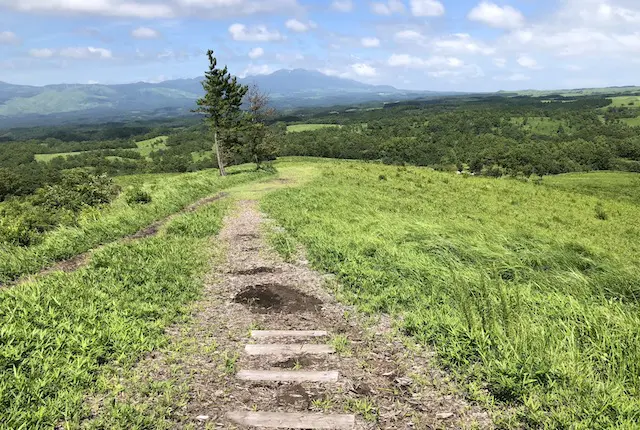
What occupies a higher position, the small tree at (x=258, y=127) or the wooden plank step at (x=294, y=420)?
the small tree at (x=258, y=127)

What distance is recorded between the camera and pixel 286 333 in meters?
7.14

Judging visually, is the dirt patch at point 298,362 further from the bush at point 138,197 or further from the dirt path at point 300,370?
the bush at point 138,197

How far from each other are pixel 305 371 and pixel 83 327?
13.6 ft

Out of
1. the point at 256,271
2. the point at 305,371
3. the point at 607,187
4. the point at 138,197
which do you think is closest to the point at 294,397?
the point at 305,371

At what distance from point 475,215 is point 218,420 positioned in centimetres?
1899

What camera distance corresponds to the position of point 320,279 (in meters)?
9.88

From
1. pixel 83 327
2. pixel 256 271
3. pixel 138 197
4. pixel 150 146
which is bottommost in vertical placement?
pixel 256 271

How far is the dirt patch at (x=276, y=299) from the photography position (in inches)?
327

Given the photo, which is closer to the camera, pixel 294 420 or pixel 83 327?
pixel 294 420

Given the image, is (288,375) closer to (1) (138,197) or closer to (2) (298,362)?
(2) (298,362)

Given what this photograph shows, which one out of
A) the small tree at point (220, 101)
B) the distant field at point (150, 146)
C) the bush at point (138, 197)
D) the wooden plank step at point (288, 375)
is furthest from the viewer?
the distant field at point (150, 146)

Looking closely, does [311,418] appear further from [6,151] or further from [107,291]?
[6,151]

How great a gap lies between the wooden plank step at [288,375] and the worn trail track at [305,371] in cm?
2

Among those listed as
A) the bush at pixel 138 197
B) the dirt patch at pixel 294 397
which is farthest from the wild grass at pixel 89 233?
the dirt patch at pixel 294 397
